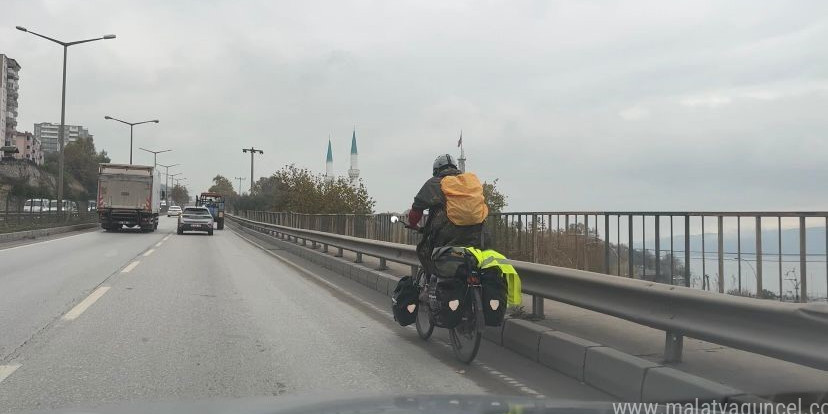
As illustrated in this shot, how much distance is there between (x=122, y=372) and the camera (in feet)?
17.1

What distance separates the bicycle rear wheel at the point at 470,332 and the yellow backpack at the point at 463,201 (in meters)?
0.69

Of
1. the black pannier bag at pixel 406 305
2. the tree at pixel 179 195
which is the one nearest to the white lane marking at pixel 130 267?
the black pannier bag at pixel 406 305

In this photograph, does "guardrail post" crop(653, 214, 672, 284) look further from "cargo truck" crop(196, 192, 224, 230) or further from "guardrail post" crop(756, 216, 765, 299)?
"cargo truck" crop(196, 192, 224, 230)

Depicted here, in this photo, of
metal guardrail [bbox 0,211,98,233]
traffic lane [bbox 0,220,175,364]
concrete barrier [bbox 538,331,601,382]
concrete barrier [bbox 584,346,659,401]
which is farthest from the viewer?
metal guardrail [bbox 0,211,98,233]

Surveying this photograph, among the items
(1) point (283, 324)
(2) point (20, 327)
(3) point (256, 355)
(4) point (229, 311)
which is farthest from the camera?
(4) point (229, 311)

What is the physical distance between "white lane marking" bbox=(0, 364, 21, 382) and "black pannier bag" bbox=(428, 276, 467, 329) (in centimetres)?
361

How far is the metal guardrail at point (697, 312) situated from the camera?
11.6 feet

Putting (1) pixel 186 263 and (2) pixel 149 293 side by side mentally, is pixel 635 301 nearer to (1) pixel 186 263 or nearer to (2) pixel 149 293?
(2) pixel 149 293

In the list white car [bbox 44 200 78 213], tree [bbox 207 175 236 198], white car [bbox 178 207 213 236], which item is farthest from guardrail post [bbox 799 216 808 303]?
tree [bbox 207 175 236 198]

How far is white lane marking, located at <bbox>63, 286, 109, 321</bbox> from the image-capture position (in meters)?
7.84

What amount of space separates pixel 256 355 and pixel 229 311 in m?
2.82

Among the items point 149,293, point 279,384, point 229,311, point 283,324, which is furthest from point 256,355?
point 149,293

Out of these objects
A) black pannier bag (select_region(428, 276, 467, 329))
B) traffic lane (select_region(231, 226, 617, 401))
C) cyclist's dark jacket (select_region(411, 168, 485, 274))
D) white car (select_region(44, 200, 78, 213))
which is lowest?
traffic lane (select_region(231, 226, 617, 401))

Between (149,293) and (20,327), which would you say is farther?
(149,293)
